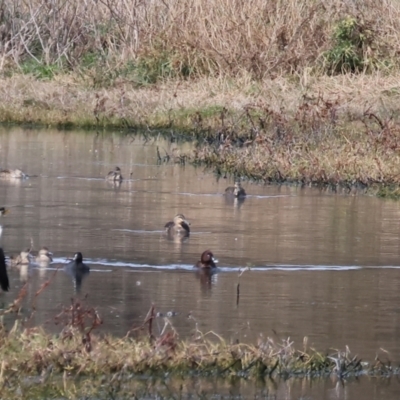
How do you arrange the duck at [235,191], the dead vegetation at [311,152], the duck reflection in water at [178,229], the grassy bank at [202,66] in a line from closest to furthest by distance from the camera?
the duck reflection in water at [178,229], the duck at [235,191], the dead vegetation at [311,152], the grassy bank at [202,66]

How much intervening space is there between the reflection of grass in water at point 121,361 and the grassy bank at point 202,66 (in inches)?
483

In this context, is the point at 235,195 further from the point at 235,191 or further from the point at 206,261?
the point at 206,261

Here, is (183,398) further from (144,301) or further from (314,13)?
(314,13)

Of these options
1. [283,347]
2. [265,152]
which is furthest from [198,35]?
[283,347]

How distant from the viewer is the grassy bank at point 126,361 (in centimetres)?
670

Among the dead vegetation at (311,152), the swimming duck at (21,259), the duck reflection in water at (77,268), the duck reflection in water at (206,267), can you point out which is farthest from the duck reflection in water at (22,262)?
the dead vegetation at (311,152)

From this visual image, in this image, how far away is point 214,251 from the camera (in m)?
11.4

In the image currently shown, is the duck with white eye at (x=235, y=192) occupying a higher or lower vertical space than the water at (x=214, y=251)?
higher

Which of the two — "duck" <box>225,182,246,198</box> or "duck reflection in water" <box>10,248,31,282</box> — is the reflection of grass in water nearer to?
"duck reflection in water" <box>10,248,31,282</box>

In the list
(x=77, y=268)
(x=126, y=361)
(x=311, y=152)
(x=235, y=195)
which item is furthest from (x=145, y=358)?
(x=311, y=152)

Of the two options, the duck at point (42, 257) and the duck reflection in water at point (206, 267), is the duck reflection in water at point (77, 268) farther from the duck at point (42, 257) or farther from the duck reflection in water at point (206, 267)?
the duck reflection in water at point (206, 267)

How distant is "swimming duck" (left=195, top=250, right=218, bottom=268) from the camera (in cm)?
1034

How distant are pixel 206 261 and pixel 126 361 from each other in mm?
3490

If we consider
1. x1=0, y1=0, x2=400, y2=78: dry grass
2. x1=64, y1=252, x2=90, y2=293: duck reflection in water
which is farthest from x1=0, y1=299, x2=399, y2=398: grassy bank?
x1=0, y1=0, x2=400, y2=78: dry grass
